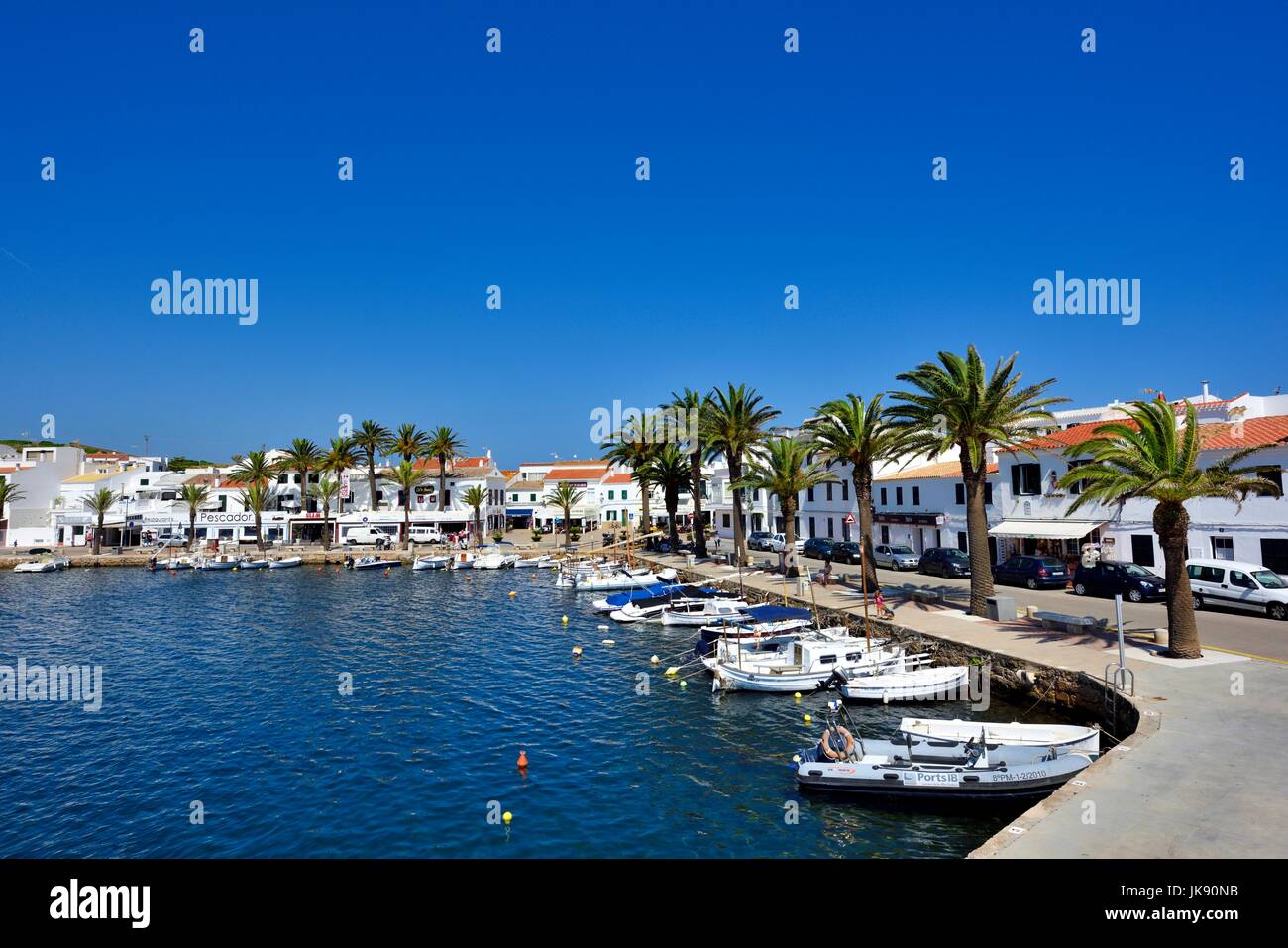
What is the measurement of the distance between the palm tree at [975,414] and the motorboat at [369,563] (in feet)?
197

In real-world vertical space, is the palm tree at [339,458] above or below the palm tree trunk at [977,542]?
above

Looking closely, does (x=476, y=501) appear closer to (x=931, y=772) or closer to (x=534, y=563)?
(x=534, y=563)

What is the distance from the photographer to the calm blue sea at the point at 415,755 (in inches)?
681

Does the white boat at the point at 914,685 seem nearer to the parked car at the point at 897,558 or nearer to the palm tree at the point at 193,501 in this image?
the parked car at the point at 897,558

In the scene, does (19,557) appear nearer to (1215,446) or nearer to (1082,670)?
(1082,670)

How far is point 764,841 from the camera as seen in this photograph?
16625 millimetres

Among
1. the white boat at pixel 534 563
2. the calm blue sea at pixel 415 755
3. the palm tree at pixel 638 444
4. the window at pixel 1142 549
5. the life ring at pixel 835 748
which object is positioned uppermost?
the palm tree at pixel 638 444

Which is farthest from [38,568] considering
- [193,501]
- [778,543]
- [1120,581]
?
[1120,581]

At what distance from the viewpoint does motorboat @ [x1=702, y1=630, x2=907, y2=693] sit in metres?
27.6

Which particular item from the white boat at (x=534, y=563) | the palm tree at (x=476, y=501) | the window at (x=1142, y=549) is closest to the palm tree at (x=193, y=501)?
the palm tree at (x=476, y=501)

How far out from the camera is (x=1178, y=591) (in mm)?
22531

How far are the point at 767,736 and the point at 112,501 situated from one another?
4051 inches
